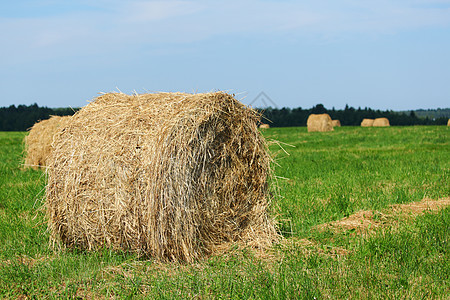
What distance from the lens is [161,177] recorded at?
5332 mm

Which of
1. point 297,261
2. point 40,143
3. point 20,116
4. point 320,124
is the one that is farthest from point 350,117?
point 297,261

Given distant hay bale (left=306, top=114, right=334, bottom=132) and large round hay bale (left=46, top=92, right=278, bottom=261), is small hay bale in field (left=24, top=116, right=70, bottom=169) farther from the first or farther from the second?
distant hay bale (left=306, top=114, right=334, bottom=132)

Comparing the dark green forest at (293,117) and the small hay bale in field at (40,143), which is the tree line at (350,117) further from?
the small hay bale in field at (40,143)

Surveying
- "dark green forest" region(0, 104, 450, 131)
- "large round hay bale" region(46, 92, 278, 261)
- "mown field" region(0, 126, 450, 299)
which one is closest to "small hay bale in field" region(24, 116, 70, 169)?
"mown field" region(0, 126, 450, 299)

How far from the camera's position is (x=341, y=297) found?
14.4 ft

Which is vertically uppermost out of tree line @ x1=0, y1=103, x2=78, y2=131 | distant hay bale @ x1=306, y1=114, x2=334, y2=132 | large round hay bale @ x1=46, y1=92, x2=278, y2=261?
tree line @ x1=0, y1=103, x2=78, y2=131

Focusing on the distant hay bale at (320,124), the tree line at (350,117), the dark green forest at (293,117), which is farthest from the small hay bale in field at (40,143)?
the tree line at (350,117)

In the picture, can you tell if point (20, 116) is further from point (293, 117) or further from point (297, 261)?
point (297, 261)

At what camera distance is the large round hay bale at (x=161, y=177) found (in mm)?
5453

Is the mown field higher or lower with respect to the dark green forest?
lower

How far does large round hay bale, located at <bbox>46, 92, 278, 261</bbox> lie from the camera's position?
545cm

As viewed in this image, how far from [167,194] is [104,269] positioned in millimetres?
1111

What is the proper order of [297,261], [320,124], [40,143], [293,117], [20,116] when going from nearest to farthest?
1. [297,261]
2. [40,143]
3. [320,124]
4. [20,116]
5. [293,117]

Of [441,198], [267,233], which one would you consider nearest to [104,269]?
[267,233]
